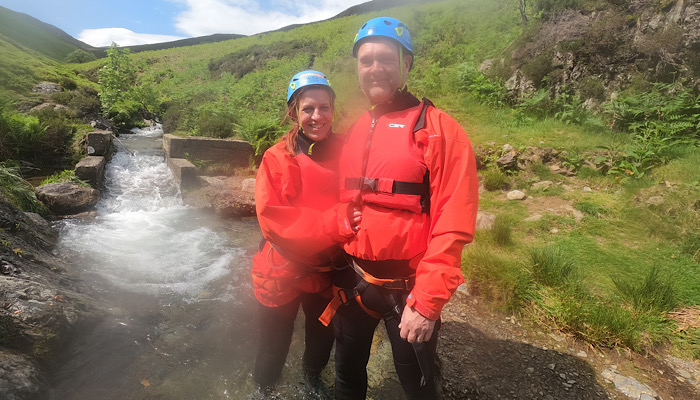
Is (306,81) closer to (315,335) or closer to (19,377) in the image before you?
(315,335)

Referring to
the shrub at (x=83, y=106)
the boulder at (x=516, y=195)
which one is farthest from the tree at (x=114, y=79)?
the boulder at (x=516, y=195)

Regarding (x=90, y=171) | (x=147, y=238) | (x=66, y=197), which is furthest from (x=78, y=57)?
(x=147, y=238)

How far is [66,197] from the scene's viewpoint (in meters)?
6.20

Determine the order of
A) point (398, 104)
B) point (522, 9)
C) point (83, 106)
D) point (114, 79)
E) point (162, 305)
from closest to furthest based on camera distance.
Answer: point (398, 104) → point (162, 305) → point (83, 106) → point (522, 9) → point (114, 79)

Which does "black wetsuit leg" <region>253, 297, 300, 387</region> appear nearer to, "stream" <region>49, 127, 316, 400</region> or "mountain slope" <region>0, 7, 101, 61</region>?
"stream" <region>49, 127, 316, 400</region>

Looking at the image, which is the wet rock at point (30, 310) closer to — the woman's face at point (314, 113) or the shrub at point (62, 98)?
the woman's face at point (314, 113)

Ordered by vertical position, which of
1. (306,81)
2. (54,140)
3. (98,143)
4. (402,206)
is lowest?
(98,143)

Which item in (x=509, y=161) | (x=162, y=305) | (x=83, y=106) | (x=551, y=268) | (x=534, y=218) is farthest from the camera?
(x=83, y=106)

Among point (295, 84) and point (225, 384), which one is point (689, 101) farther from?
point (225, 384)

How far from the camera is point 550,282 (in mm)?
3406

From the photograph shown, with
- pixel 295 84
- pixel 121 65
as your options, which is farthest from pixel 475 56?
pixel 121 65

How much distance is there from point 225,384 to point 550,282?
3478 millimetres

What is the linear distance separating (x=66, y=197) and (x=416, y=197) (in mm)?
7648

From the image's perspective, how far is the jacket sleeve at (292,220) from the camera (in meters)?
1.77
